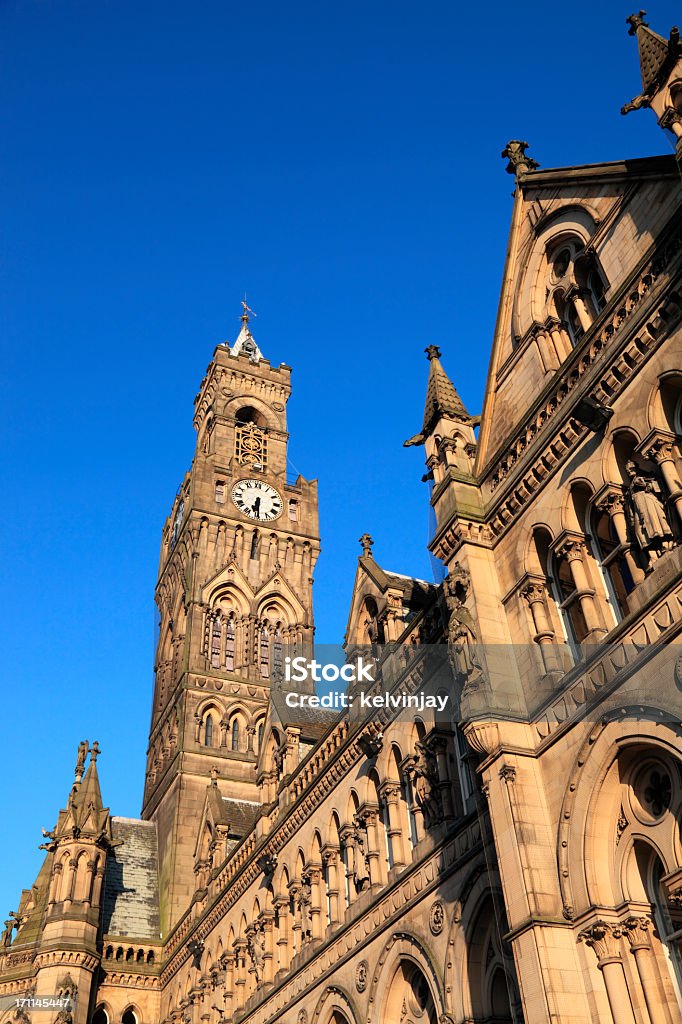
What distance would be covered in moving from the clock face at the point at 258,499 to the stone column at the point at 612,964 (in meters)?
50.0

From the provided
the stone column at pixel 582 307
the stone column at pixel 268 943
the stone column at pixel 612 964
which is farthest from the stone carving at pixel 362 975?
the stone column at pixel 582 307

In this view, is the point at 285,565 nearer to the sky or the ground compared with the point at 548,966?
nearer to the sky

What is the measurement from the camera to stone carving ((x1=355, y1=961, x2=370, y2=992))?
21.8 m

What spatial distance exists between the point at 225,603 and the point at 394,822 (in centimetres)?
3740

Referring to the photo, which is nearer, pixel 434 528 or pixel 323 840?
pixel 434 528

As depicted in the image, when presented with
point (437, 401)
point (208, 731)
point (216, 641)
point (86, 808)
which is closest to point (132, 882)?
point (86, 808)

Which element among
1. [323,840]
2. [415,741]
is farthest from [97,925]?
[415,741]

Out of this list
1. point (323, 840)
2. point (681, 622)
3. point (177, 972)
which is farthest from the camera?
point (177, 972)

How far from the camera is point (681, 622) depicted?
511 inches

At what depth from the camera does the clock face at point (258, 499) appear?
62.8 metres

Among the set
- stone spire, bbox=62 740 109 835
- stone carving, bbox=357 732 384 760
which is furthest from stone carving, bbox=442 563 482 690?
stone spire, bbox=62 740 109 835

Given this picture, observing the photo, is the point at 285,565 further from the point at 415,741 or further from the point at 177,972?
the point at 415,741

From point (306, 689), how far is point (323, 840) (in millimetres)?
25810

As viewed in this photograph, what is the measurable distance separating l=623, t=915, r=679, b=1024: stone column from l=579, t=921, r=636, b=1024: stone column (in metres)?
0.20
